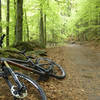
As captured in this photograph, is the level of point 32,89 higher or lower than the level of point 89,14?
lower

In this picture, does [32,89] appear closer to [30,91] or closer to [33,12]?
[30,91]

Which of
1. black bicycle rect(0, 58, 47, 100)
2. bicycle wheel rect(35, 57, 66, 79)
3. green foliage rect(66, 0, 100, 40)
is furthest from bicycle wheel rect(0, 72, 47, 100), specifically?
green foliage rect(66, 0, 100, 40)

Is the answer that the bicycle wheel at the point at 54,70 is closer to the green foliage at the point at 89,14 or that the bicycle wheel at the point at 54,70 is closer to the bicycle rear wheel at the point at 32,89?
the bicycle rear wheel at the point at 32,89

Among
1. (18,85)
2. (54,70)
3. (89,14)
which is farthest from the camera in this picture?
(89,14)

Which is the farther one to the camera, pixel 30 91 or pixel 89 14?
pixel 89 14

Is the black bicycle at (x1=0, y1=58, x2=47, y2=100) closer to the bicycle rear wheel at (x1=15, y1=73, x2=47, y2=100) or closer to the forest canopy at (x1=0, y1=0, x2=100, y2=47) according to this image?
the bicycle rear wheel at (x1=15, y1=73, x2=47, y2=100)

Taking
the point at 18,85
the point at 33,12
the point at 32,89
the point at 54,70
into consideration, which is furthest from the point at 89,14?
the point at 18,85

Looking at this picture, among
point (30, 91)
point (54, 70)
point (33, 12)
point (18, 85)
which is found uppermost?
point (33, 12)

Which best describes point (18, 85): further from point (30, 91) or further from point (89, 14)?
point (89, 14)

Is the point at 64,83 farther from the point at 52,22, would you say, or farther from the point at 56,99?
the point at 52,22

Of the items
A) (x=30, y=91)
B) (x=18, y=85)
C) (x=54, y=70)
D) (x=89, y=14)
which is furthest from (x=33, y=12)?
(x=18, y=85)

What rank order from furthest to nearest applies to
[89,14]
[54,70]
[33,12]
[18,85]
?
[89,14]
[33,12]
[54,70]
[18,85]

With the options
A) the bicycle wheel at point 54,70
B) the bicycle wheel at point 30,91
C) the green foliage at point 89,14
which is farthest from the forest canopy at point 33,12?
the bicycle wheel at point 30,91

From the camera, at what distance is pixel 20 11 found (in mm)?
10039
